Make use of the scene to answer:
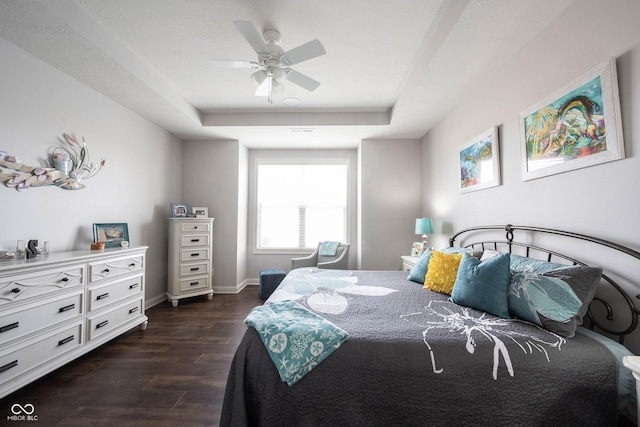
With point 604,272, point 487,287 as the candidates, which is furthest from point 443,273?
point 604,272

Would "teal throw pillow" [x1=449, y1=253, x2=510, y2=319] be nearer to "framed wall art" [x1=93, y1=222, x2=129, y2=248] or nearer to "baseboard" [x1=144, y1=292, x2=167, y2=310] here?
"framed wall art" [x1=93, y1=222, x2=129, y2=248]

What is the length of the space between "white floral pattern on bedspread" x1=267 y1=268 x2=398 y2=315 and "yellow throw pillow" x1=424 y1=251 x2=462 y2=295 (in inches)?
12.5

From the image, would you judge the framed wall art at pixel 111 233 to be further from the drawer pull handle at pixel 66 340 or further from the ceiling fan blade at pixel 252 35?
the ceiling fan blade at pixel 252 35

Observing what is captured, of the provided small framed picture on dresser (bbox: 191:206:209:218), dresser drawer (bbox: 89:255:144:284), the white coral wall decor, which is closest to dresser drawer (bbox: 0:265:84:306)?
dresser drawer (bbox: 89:255:144:284)

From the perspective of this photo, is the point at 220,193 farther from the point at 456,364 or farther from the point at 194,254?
the point at 456,364

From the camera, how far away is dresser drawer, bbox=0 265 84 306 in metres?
1.69

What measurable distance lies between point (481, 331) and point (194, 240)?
3.81 m

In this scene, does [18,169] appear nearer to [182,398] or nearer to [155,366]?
[155,366]

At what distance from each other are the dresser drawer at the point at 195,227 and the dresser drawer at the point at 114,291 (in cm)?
110

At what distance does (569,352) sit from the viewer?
3.86 ft

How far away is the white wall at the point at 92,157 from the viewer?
83.5 inches

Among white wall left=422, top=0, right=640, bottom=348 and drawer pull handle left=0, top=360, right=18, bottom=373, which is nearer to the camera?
white wall left=422, top=0, right=640, bottom=348

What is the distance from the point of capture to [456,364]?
3.75 ft

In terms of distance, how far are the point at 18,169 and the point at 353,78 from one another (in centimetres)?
329
